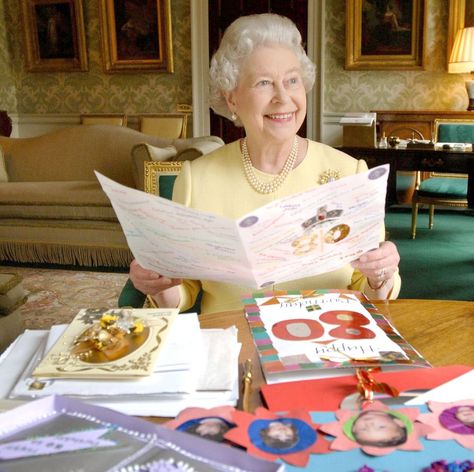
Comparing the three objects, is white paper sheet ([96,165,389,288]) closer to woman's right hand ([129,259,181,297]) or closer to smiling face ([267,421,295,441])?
woman's right hand ([129,259,181,297])

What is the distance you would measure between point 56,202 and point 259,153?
2948 millimetres

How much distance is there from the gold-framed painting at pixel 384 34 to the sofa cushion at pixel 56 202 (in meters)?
2.91

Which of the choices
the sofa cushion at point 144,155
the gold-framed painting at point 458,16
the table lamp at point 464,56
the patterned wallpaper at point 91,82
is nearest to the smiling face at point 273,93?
the sofa cushion at point 144,155

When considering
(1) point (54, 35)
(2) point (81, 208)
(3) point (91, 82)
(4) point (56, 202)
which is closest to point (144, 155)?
(2) point (81, 208)

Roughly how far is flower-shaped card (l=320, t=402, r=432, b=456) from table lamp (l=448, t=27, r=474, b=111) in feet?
16.1

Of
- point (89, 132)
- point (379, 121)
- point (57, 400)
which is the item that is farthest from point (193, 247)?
point (379, 121)

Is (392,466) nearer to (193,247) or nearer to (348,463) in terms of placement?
(348,463)

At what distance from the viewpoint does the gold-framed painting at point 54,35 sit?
6480 millimetres

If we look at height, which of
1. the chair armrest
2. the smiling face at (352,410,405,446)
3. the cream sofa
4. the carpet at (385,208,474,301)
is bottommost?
the carpet at (385,208,474,301)

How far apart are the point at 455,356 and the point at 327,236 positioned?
259 millimetres

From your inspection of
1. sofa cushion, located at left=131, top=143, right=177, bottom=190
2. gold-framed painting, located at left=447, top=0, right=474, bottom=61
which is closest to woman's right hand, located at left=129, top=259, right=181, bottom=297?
sofa cushion, located at left=131, top=143, right=177, bottom=190

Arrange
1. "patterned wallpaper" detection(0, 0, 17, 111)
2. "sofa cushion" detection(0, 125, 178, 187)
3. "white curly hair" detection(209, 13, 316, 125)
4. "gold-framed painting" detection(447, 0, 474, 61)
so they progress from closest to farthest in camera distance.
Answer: "white curly hair" detection(209, 13, 316, 125)
"sofa cushion" detection(0, 125, 178, 187)
"gold-framed painting" detection(447, 0, 474, 61)
"patterned wallpaper" detection(0, 0, 17, 111)

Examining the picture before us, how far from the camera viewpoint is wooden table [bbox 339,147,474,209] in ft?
12.0

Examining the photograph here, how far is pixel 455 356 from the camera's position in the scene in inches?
34.3
